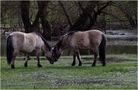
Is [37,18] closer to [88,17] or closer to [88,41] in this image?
[88,17]

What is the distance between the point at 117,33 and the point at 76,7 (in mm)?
5889

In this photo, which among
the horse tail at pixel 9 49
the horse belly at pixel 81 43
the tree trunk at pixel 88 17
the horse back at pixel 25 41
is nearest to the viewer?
the horse tail at pixel 9 49

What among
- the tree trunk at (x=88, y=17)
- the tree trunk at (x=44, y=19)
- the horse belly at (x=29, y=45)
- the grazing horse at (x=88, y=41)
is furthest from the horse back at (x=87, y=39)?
the tree trunk at (x=88, y=17)

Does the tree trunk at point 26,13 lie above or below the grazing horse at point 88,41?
below

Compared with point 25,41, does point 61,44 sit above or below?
below

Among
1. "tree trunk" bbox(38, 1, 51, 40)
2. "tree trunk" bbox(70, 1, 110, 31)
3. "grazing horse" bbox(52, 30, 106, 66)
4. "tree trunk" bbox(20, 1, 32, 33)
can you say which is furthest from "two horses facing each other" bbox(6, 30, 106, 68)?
"tree trunk" bbox(70, 1, 110, 31)

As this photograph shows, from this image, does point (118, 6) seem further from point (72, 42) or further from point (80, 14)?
point (72, 42)

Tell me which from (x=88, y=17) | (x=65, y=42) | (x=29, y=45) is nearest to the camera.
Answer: (x=29, y=45)

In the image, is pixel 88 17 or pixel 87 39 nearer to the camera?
pixel 87 39

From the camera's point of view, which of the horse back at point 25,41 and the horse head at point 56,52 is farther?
the horse head at point 56,52

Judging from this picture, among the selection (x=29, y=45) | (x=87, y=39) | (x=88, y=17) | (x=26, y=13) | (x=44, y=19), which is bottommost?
(x=88, y=17)

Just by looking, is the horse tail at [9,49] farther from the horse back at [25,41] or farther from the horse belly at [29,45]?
the horse belly at [29,45]

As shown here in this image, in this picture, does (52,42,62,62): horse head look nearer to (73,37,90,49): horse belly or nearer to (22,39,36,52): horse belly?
(73,37,90,49): horse belly

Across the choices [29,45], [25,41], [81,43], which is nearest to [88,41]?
[81,43]
